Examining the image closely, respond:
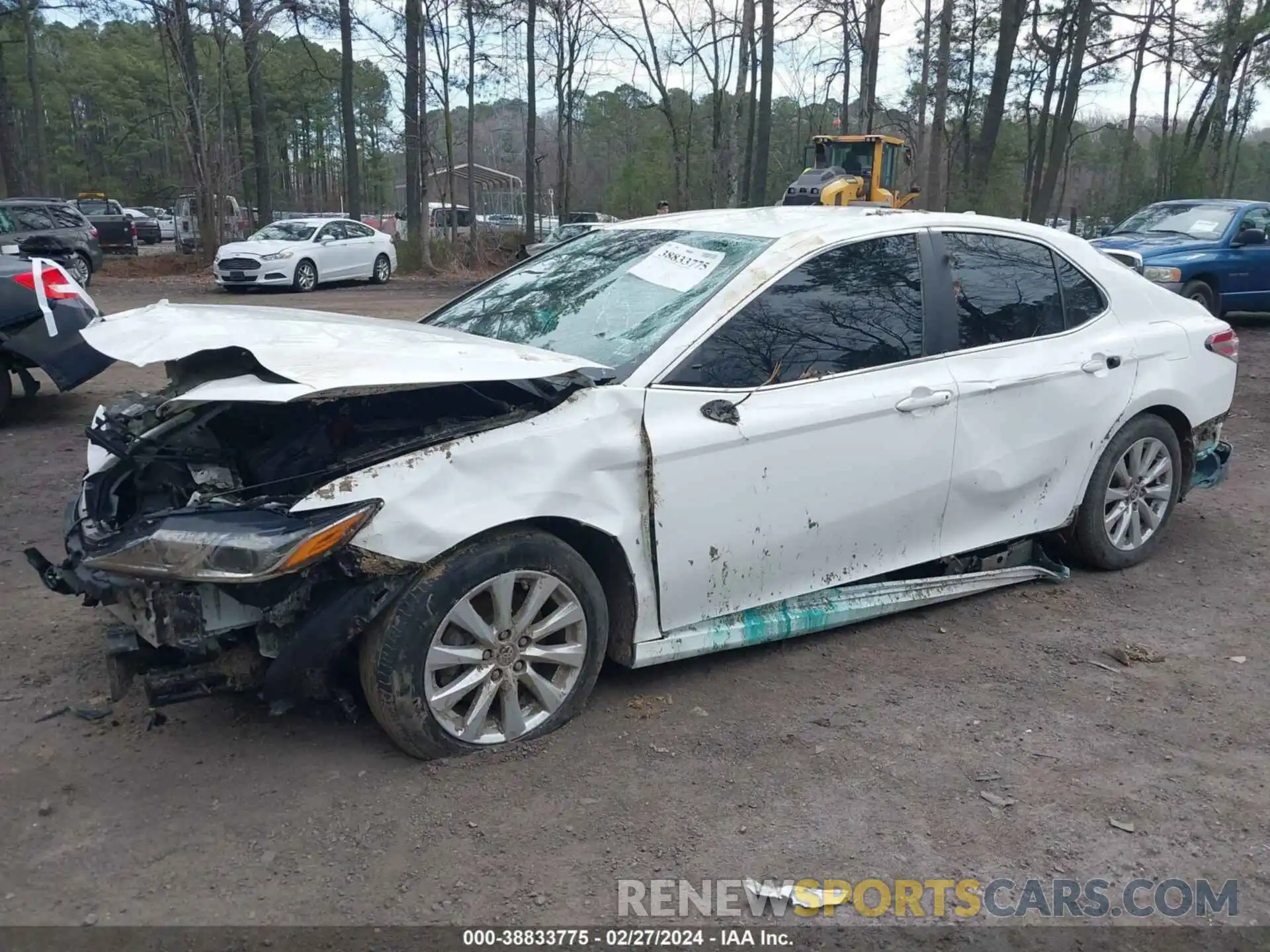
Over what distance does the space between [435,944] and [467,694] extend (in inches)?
33.6

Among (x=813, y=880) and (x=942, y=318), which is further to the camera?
(x=942, y=318)

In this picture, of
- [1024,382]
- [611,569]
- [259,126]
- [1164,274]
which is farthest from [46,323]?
[259,126]

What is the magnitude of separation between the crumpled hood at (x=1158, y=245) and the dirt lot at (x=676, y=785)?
32.3 feet

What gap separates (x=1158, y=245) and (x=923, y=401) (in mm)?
10888

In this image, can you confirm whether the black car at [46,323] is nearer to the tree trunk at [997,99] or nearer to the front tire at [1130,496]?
the front tire at [1130,496]

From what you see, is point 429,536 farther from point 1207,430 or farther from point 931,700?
point 1207,430

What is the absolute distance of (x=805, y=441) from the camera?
149 inches

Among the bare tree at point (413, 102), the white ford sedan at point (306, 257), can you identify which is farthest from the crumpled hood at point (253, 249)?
the bare tree at point (413, 102)

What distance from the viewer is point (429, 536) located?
3.05 m

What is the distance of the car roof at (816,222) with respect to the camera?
4.16m

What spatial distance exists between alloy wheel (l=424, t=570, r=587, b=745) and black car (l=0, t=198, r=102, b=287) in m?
18.4

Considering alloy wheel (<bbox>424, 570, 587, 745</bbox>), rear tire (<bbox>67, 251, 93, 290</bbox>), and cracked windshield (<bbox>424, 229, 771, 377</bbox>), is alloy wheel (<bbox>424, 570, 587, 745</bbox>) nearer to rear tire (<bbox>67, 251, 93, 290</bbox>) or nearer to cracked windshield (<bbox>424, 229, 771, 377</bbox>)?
cracked windshield (<bbox>424, 229, 771, 377</bbox>)

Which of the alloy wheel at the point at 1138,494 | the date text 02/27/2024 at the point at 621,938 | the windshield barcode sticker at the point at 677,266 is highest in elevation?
the windshield barcode sticker at the point at 677,266

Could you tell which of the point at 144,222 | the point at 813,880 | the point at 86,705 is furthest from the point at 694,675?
the point at 144,222
